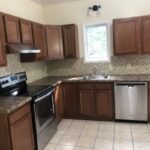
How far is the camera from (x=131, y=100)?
3328 mm

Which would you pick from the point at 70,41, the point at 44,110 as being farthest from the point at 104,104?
the point at 70,41

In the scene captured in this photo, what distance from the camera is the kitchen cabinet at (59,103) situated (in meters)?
3.44

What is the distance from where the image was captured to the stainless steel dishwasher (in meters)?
3.26

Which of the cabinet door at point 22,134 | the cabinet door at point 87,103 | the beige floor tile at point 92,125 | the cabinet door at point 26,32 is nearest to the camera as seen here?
the cabinet door at point 22,134

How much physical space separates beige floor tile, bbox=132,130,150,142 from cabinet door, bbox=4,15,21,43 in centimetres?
254

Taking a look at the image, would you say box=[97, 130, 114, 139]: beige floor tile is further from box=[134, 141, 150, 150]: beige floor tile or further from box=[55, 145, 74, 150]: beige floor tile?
box=[55, 145, 74, 150]: beige floor tile

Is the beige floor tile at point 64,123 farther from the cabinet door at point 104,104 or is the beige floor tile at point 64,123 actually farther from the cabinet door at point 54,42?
the cabinet door at point 54,42

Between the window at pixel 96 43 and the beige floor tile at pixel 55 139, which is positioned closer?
the beige floor tile at pixel 55 139

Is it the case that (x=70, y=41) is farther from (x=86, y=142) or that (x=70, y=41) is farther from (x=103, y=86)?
(x=86, y=142)

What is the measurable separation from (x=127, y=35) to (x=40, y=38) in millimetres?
1793

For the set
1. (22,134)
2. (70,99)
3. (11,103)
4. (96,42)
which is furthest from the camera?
(96,42)

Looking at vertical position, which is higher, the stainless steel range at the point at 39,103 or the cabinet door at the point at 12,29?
the cabinet door at the point at 12,29

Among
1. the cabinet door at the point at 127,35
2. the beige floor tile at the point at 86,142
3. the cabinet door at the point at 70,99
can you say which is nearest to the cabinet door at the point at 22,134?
the beige floor tile at the point at 86,142

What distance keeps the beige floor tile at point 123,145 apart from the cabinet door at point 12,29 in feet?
7.54
